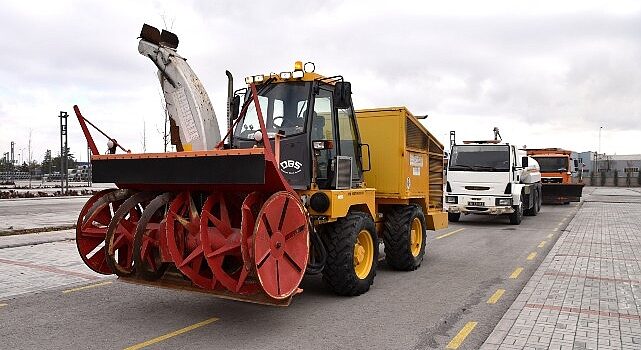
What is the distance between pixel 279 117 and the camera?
7180 mm

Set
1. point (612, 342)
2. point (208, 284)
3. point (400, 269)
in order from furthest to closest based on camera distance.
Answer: point (400, 269) < point (208, 284) < point (612, 342)

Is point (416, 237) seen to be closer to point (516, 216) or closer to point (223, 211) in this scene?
point (223, 211)

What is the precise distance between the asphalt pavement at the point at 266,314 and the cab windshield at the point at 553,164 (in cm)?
1851

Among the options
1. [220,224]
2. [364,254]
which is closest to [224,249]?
[220,224]

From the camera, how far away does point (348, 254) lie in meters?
6.94

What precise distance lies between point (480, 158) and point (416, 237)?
878 centimetres

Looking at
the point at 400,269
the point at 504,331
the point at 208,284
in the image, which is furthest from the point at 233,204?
the point at 400,269

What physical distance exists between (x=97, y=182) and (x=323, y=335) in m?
3.47

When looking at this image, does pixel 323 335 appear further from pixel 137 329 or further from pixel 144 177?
pixel 144 177

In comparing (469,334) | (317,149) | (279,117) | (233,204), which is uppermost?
(279,117)

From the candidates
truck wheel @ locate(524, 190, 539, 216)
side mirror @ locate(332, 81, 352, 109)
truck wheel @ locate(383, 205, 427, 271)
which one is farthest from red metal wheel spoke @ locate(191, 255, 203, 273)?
truck wheel @ locate(524, 190, 539, 216)

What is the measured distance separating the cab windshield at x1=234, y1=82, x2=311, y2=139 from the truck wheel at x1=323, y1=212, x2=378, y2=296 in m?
1.38

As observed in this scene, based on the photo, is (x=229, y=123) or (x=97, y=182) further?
(x=229, y=123)

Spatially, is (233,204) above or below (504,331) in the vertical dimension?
above
